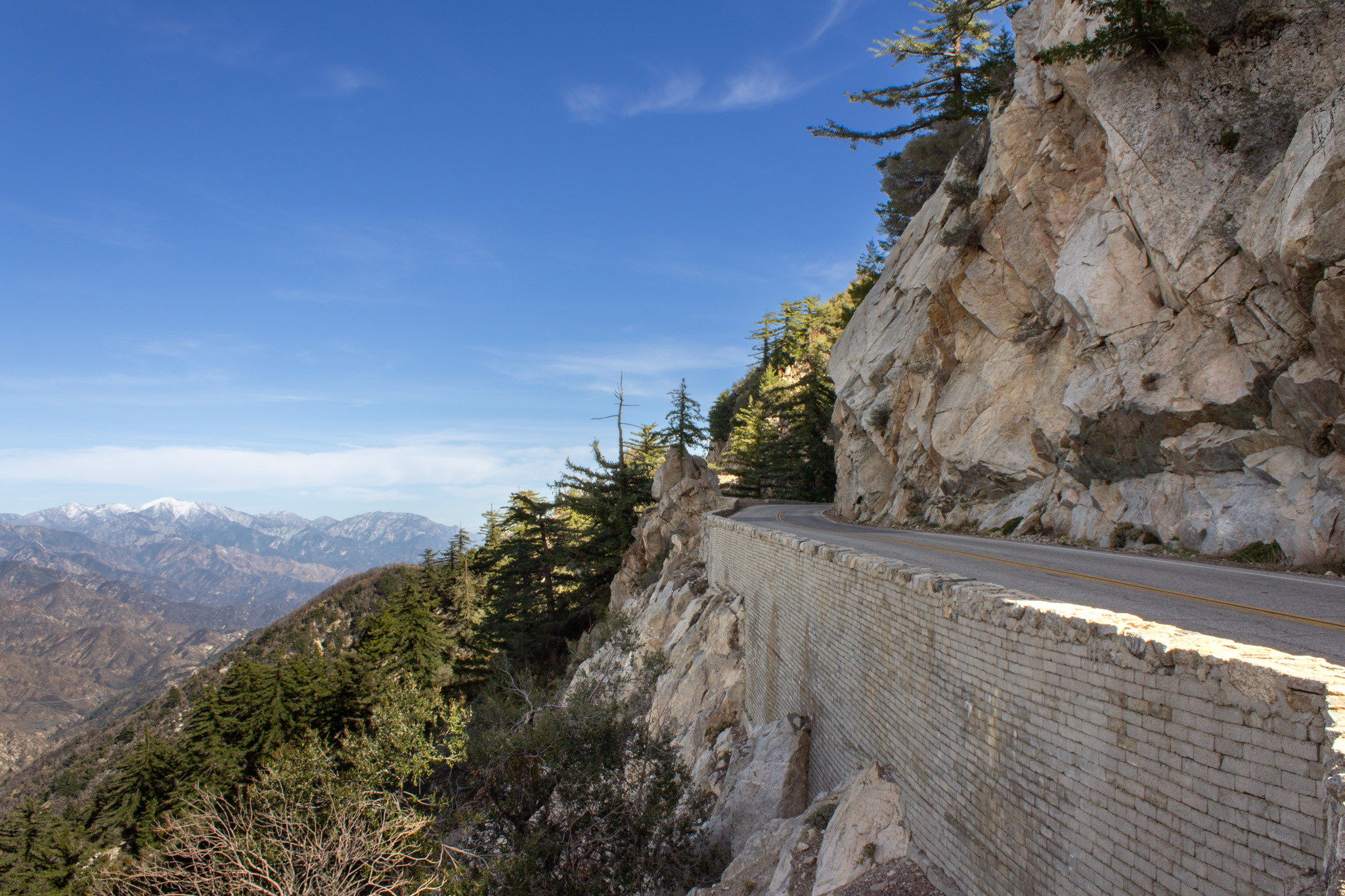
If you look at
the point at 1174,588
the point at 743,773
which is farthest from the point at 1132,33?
the point at 743,773

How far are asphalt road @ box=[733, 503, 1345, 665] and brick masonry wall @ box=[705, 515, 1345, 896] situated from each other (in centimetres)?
141

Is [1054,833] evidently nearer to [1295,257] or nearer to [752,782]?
[752,782]

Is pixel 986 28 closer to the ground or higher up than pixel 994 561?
higher up

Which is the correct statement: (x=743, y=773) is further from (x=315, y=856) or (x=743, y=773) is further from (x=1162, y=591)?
(x=1162, y=591)

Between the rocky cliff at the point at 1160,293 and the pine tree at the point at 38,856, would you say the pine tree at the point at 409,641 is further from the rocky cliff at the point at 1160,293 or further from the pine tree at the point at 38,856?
the rocky cliff at the point at 1160,293

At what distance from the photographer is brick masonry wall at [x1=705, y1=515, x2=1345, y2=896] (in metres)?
3.76

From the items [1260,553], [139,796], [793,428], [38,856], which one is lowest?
[139,796]

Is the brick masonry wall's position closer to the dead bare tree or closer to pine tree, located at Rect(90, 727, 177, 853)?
the dead bare tree

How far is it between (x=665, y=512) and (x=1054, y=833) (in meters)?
29.5

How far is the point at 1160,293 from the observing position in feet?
45.3

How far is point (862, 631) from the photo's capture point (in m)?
9.86

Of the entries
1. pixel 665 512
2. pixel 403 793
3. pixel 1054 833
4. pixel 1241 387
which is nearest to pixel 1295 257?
pixel 1241 387

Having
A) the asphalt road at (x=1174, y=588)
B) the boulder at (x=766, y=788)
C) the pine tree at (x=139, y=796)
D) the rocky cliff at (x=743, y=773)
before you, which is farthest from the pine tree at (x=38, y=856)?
the asphalt road at (x=1174, y=588)

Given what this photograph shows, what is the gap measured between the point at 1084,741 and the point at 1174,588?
460 cm
